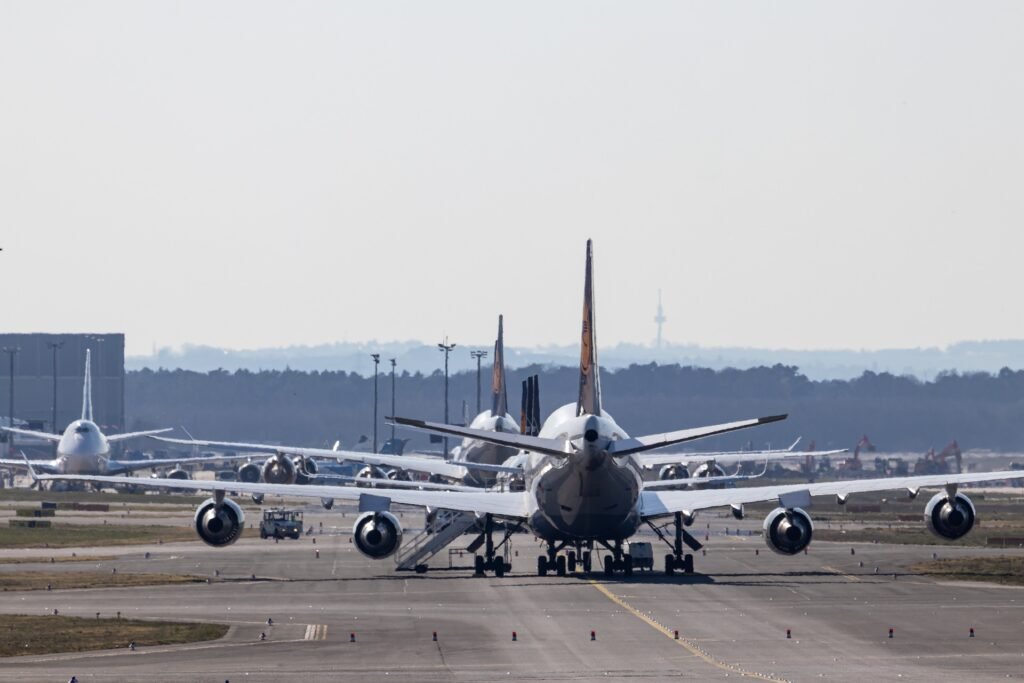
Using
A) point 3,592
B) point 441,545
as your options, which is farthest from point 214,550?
point 3,592

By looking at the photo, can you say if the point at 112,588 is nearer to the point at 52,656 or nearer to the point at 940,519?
the point at 52,656

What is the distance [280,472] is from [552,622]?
9360 centimetres

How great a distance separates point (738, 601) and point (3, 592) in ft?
87.9

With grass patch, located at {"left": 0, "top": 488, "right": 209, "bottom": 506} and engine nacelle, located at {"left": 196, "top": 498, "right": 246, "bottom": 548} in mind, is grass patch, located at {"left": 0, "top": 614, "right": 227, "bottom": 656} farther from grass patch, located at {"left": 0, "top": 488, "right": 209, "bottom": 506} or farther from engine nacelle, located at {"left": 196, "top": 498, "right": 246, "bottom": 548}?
grass patch, located at {"left": 0, "top": 488, "right": 209, "bottom": 506}

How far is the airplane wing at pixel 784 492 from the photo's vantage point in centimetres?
7006

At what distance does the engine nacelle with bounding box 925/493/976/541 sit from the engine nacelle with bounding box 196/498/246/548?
2593cm

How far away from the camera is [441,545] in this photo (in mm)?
80812

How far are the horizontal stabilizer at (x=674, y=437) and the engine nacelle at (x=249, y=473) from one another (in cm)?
11271

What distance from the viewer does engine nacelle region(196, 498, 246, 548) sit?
70.0 metres

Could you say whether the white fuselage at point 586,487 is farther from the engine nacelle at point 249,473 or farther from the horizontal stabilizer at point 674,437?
the engine nacelle at point 249,473

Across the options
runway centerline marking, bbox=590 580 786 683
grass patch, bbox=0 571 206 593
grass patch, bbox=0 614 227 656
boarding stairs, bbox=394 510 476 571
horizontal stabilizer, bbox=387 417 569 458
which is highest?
horizontal stabilizer, bbox=387 417 569 458

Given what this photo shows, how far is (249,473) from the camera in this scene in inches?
7008

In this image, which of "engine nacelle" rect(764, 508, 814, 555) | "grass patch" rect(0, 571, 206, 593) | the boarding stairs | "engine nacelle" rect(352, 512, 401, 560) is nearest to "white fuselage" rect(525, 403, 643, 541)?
"engine nacelle" rect(764, 508, 814, 555)

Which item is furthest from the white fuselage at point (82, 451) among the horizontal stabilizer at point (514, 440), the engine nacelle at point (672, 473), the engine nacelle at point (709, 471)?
the horizontal stabilizer at point (514, 440)
